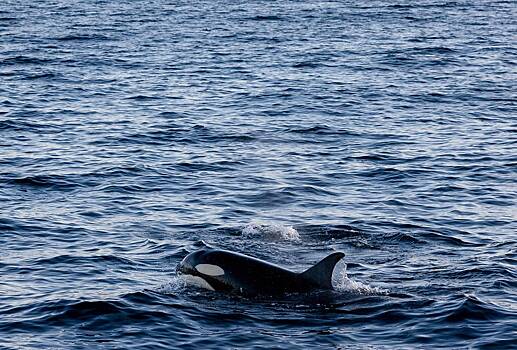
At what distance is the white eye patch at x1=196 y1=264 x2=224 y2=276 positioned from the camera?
18500 mm

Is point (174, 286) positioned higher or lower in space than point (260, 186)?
higher

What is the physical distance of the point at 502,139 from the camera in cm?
3200

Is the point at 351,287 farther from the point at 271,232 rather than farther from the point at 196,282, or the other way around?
the point at 271,232

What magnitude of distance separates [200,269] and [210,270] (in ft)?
0.76

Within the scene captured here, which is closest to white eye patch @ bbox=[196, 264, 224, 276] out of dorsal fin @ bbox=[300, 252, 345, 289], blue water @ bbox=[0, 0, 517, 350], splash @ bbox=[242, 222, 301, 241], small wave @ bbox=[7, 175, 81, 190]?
blue water @ bbox=[0, 0, 517, 350]

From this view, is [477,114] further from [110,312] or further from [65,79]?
[110,312]

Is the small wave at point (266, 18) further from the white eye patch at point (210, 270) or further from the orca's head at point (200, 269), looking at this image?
the white eye patch at point (210, 270)

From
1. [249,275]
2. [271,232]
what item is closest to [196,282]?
[249,275]

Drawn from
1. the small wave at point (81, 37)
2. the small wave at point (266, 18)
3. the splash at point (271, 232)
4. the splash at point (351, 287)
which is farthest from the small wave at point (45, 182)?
the small wave at point (266, 18)

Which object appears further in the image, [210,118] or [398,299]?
[210,118]

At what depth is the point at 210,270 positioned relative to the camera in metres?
18.6

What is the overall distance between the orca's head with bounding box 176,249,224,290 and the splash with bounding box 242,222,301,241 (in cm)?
332

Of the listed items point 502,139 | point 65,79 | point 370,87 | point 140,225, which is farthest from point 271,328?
point 65,79

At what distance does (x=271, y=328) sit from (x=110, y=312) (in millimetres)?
2818
